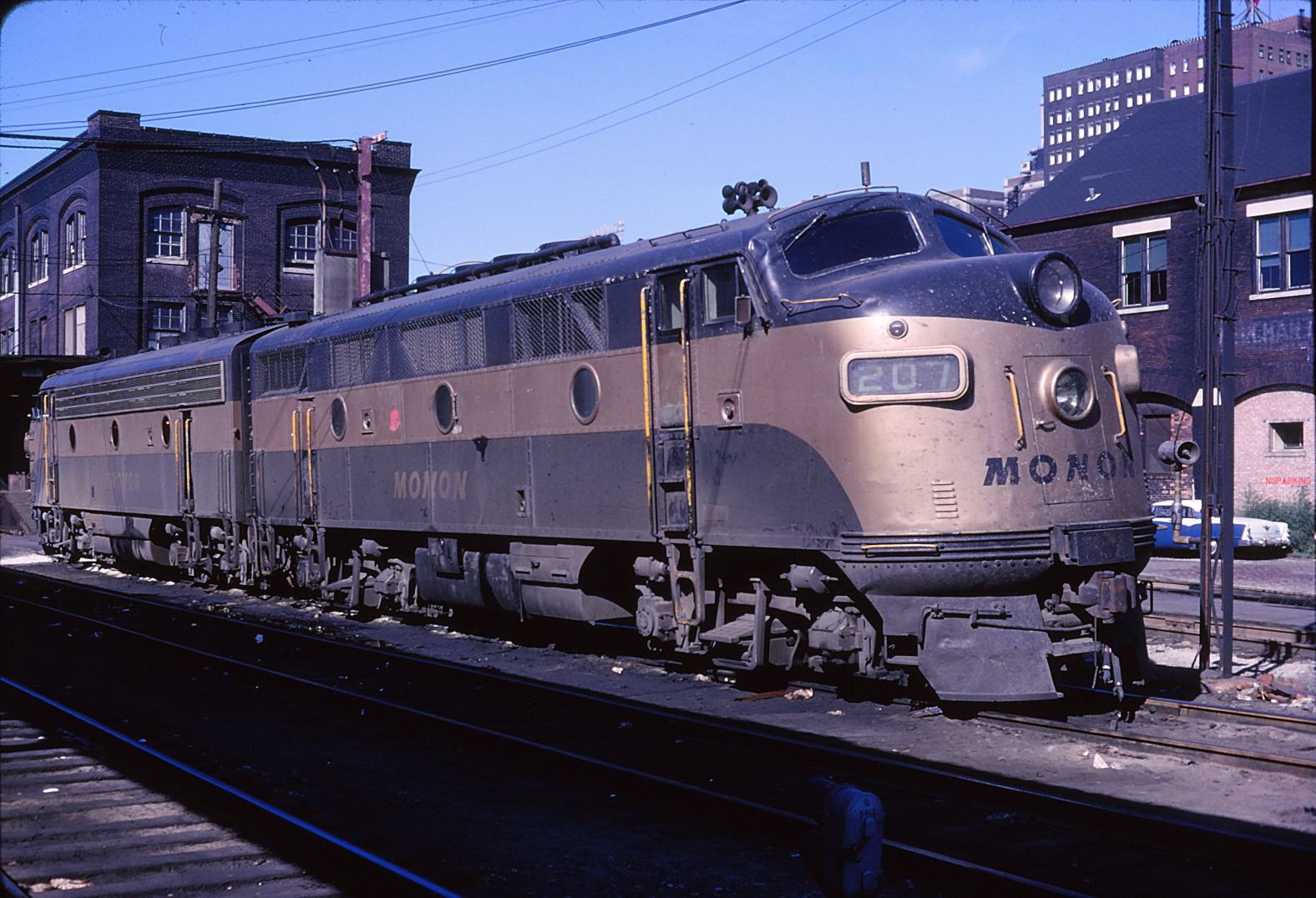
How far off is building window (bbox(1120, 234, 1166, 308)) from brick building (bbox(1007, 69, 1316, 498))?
0.03 metres

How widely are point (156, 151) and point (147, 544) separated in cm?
2369

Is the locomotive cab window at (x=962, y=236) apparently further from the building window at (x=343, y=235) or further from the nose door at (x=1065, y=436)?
the building window at (x=343, y=235)

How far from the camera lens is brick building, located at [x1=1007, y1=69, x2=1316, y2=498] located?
89.5 feet

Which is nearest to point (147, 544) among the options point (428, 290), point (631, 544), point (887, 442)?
point (428, 290)

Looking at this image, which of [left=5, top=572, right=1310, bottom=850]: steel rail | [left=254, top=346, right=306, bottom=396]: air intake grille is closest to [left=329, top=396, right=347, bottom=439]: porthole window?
[left=254, top=346, right=306, bottom=396]: air intake grille

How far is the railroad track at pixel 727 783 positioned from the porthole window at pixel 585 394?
2.54m

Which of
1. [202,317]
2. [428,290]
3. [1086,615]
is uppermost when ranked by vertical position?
[202,317]

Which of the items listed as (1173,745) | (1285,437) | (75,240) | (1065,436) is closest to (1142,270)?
(1285,437)

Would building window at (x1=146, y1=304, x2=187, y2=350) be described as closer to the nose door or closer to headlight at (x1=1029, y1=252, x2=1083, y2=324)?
headlight at (x1=1029, y1=252, x2=1083, y2=324)

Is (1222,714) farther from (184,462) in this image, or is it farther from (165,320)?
(165,320)

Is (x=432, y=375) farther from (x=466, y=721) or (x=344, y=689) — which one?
(x=466, y=721)

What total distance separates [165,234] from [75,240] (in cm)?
376

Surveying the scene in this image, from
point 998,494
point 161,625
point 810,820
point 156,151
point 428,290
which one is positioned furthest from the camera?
point 156,151

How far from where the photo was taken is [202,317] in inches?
1699
